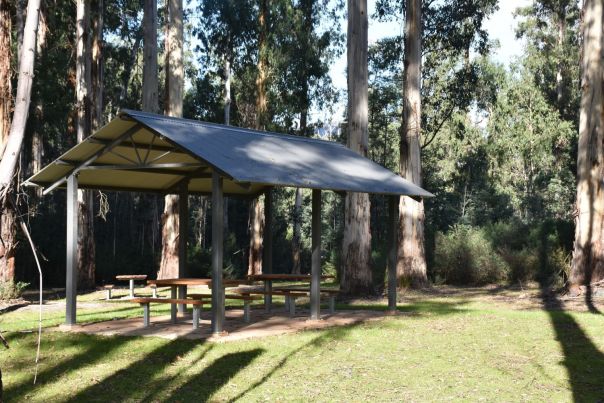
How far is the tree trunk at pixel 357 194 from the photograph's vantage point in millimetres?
17297

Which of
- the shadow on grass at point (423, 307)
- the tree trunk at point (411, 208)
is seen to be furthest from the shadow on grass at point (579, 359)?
the tree trunk at point (411, 208)

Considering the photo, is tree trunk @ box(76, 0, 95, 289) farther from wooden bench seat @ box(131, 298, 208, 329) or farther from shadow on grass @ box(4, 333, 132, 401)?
shadow on grass @ box(4, 333, 132, 401)

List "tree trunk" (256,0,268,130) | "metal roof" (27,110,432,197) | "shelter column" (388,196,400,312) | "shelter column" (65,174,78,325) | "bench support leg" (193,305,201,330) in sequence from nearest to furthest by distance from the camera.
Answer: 1. "metal roof" (27,110,432,197)
2. "bench support leg" (193,305,201,330)
3. "shelter column" (65,174,78,325)
4. "shelter column" (388,196,400,312)
5. "tree trunk" (256,0,268,130)

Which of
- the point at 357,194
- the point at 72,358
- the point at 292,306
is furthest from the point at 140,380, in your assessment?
the point at 357,194

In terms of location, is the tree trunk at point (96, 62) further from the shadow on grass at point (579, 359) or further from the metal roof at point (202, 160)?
the shadow on grass at point (579, 359)

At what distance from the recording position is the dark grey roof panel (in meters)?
10.2

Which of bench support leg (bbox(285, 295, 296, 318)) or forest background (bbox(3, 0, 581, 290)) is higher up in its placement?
forest background (bbox(3, 0, 581, 290))

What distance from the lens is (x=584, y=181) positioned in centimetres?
1691

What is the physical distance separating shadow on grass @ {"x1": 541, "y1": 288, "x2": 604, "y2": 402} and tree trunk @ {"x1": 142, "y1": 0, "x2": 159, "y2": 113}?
13783 millimetres

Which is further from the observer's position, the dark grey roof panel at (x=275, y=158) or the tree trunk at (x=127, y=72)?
the tree trunk at (x=127, y=72)

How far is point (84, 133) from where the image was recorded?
2255 cm

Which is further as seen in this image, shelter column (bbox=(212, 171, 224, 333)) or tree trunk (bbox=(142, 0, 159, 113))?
tree trunk (bbox=(142, 0, 159, 113))

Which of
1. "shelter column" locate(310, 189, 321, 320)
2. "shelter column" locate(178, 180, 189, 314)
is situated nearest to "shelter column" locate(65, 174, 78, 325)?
"shelter column" locate(178, 180, 189, 314)

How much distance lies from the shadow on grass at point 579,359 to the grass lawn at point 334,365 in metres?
0.01
